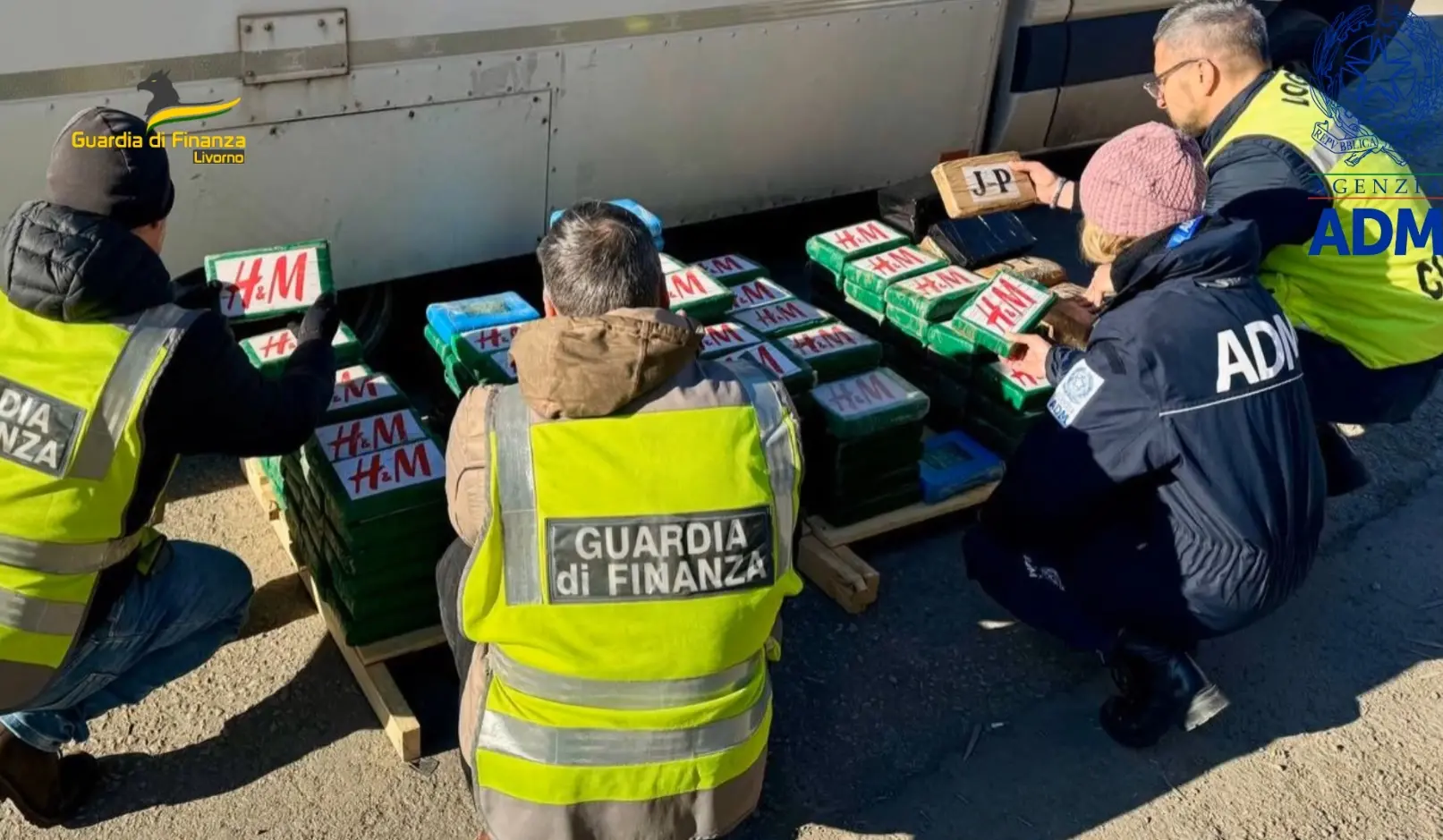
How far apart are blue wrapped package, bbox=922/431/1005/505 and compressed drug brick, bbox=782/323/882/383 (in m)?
0.38

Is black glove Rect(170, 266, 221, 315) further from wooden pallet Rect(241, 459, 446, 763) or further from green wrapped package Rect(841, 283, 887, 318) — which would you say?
green wrapped package Rect(841, 283, 887, 318)

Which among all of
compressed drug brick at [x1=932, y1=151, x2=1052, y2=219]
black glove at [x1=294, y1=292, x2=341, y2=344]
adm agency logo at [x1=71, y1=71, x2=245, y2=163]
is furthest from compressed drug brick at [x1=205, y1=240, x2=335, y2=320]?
compressed drug brick at [x1=932, y1=151, x2=1052, y2=219]

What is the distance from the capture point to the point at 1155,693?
3186 millimetres

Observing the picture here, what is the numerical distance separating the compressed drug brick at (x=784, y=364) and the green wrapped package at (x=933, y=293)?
618 millimetres

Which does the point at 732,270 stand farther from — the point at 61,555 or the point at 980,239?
the point at 61,555

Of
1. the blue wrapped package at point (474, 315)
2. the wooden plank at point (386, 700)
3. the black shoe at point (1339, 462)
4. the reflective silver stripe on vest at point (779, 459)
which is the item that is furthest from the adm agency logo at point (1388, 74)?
the wooden plank at point (386, 700)

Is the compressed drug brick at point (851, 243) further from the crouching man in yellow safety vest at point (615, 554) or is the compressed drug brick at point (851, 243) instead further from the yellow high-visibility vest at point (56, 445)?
the yellow high-visibility vest at point (56, 445)

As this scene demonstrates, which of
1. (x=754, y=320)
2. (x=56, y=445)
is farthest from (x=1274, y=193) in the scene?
(x=56, y=445)

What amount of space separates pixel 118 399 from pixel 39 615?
1.51 feet

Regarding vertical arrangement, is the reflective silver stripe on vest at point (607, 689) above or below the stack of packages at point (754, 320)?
below

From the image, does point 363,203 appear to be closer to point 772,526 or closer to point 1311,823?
point 772,526

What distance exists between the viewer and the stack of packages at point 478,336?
3.31 metres

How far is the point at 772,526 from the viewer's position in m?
2.28

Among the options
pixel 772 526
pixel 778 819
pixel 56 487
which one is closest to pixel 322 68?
pixel 56 487
